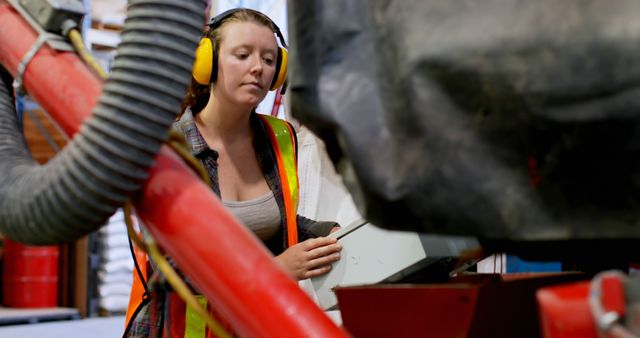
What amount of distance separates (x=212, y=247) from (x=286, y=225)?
3.28 feet

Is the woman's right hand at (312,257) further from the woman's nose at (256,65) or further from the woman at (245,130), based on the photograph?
the woman's nose at (256,65)

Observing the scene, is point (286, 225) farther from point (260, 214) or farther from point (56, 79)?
point (56, 79)

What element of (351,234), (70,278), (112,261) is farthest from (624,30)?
(70,278)

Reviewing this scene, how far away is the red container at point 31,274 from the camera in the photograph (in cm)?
541

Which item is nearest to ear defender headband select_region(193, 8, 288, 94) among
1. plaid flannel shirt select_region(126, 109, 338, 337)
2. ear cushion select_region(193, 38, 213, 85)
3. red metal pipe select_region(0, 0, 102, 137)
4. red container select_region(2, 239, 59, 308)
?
ear cushion select_region(193, 38, 213, 85)

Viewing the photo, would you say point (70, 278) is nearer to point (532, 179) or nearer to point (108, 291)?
point (108, 291)

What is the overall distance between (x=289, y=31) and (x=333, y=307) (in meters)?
0.80

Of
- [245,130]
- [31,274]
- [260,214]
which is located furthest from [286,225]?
[31,274]

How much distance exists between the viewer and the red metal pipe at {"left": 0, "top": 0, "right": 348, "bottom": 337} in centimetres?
81

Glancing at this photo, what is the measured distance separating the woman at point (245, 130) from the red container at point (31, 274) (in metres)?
3.94

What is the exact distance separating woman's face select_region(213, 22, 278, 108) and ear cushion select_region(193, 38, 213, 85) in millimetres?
38

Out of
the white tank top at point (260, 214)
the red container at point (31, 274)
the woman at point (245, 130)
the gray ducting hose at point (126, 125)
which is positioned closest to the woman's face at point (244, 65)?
the woman at point (245, 130)

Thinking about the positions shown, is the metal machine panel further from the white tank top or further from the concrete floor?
the concrete floor

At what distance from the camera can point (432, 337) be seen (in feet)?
3.04
